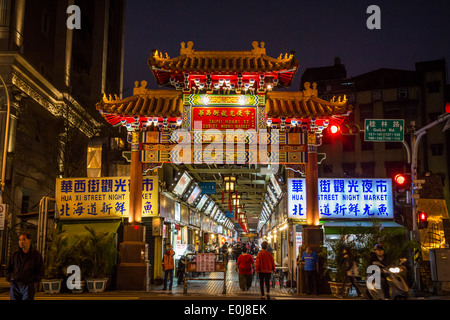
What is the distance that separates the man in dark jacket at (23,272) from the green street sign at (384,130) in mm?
14173

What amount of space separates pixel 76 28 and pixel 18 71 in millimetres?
13013

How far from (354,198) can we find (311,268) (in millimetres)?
5907

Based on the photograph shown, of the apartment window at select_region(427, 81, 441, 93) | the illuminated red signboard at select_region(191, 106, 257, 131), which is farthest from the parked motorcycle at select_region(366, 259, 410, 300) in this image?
the apartment window at select_region(427, 81, 441, 93)

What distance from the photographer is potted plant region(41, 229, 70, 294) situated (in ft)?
48.3

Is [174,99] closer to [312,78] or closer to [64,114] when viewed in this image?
[64,114]

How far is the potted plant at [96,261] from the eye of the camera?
49.2ft

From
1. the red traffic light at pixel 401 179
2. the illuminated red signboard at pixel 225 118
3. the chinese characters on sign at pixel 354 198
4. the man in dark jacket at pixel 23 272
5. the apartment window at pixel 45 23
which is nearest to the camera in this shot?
the man in dark jacket at pixel 23 272

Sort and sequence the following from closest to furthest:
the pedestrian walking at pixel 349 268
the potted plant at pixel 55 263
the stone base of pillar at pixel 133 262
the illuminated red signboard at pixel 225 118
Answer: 1. the pedestrian walking at pixel 349 268
2. the potted plant at pixel 55 263
3. the stone base of pillar at pixel 133 262
4. the illuminated red signboard at pixel 225 118

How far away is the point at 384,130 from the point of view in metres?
18.2

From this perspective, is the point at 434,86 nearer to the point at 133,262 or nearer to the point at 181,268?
the point at 181,268

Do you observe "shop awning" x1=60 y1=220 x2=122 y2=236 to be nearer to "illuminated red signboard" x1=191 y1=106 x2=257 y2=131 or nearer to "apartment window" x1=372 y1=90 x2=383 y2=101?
"illuminated red signboard" x1=191 y1=106 x2=257 y2=131

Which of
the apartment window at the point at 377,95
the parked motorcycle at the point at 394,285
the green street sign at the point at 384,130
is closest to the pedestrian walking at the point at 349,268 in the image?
the parked motorcycle at the point at 394,285

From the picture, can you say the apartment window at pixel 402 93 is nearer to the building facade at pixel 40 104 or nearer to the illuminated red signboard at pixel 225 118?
the building facade at pixel 40 104

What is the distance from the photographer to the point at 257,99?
16688mm
